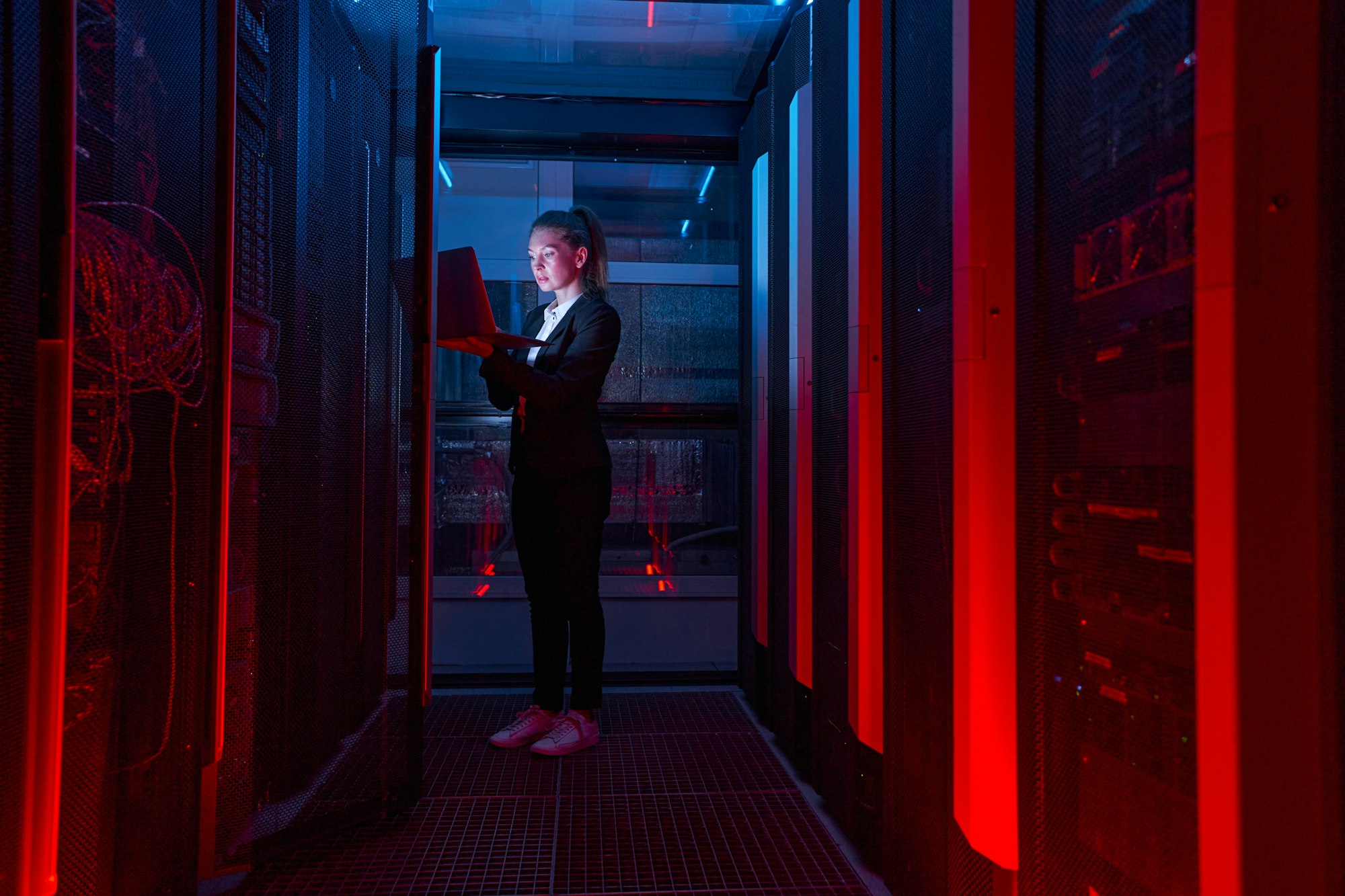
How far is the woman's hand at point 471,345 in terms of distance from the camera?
6.40 ft

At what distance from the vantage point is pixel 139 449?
1142mm

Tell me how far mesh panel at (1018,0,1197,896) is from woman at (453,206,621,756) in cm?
137

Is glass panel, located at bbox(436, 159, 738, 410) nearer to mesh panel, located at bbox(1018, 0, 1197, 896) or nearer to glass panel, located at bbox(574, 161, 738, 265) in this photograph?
glass panel, located at bbox(574, 161, 738, 265)

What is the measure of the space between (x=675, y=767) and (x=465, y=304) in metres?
1.33

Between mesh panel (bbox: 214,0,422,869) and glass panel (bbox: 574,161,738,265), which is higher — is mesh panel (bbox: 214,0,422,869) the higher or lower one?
the lower one

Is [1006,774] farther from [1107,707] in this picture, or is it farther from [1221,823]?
[1221,823]

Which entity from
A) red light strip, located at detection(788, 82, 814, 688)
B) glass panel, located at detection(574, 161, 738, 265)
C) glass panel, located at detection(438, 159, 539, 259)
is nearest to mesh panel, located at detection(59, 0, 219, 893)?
red light strip, located at detection(788, 82, 814, 688)

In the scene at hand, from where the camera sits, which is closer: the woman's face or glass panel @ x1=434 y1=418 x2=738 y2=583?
the woman's face

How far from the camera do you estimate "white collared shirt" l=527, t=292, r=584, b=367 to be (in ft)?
7.39

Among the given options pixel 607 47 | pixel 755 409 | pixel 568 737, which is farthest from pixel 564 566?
pixel 607 47

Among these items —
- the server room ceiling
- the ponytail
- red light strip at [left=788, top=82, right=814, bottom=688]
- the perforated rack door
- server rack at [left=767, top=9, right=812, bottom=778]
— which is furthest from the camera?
the server room ceiling

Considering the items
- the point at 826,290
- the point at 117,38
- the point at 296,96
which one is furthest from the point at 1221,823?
the point at 296,96

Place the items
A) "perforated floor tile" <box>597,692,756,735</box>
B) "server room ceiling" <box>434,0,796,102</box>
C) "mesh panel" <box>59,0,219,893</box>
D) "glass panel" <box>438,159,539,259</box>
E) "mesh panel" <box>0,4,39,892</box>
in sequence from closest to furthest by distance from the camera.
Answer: "mesh panel" <box>0,4,39,892</box>
"mesh panel" <box>59,0,219,893</box>
"perforated floor tile" <box>597,692,756,735</box>
"server room ceiling" <box>434,0,796,102</box>
"glass panel" <box>438,159,539,259</box>

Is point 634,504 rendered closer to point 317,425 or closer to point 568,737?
point 568,737
